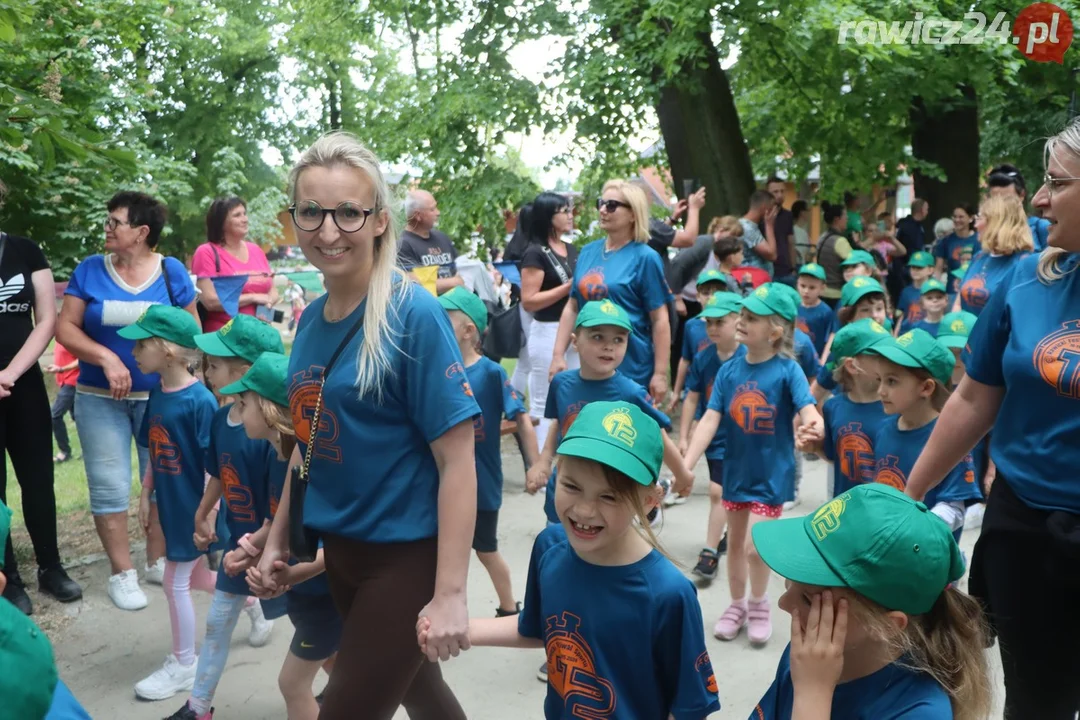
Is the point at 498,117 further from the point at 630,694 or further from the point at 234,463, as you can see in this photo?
the point at 630,694

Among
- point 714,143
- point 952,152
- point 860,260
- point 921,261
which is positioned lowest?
point 921,261

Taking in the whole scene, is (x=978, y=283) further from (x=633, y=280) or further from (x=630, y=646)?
(x=630, y=646)

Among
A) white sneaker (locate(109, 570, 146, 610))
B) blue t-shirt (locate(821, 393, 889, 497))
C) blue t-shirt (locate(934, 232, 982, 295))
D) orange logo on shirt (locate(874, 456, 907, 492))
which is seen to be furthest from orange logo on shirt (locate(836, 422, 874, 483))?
blue t-shirt (locate(934, 232, 982, 295))

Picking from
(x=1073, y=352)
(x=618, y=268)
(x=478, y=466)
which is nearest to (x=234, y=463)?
(x=478, y=466)

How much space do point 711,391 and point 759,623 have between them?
1385mm

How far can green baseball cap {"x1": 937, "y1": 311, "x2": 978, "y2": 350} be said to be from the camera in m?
6.11

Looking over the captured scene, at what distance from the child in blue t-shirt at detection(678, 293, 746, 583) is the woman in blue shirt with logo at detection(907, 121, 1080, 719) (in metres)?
3.10

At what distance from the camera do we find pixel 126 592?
5.77 meters

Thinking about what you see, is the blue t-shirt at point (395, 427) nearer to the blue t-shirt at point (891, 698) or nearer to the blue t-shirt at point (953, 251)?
the blue t-shirt at point (891, 698)

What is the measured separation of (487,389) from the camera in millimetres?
5238

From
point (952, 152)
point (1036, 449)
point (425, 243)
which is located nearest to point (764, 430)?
point (1036, 449)

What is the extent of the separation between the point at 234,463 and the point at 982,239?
4.83 metres

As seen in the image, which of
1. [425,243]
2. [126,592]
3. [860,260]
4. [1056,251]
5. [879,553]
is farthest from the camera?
[860,260]

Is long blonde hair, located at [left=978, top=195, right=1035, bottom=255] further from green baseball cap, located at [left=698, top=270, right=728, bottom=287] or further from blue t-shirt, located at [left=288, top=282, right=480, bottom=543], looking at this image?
blue t-shirt, located at [left=288, top=282, right=480, bottom=543]
